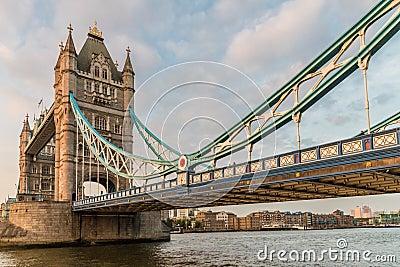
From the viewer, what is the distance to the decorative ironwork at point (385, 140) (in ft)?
48.8

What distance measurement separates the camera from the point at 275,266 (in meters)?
24.4

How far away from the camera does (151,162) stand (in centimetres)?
3734

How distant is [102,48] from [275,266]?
148 feet

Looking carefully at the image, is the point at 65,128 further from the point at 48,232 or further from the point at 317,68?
the point at 317,68

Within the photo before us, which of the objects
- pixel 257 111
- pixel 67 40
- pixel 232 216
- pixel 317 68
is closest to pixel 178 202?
pixel 257 111

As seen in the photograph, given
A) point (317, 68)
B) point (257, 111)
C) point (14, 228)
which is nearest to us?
point (317, 68)

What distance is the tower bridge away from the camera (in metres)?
17.5

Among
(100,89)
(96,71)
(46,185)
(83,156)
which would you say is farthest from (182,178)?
(46,185)

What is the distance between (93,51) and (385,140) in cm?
4999

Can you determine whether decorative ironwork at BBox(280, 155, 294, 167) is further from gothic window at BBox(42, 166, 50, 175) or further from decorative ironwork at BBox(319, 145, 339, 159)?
gothic window at BBox(42, 166, 50, 175)

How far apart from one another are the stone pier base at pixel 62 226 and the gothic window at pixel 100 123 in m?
12.6

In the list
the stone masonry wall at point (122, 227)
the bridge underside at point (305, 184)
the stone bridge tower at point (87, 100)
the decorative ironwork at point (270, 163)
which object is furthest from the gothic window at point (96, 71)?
the decorative ironwork at point (270, 163)

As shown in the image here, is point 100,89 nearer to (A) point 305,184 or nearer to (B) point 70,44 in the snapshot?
(B) point 70,44

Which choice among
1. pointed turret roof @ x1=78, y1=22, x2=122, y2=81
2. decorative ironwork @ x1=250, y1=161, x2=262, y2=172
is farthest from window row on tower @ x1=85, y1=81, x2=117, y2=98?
decorative ironwork @ x1=250, y1=161, x2=262, y2=172
